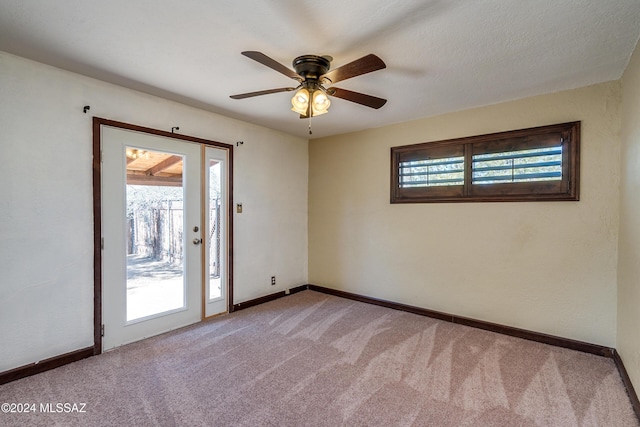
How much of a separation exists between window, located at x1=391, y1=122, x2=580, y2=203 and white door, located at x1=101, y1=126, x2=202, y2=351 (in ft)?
8.39

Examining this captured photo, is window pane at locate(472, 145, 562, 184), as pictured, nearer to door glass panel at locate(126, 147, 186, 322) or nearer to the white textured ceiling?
the white textured ceiling

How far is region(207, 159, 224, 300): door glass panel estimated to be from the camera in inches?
138

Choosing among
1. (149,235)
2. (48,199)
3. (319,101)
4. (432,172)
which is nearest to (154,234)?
(149,235)

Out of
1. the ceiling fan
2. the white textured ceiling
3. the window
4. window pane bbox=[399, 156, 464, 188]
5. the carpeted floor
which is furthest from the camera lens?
window pane bbox=[399, 156, 464, 188]

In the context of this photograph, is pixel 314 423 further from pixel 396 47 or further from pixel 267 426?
pixel 396 47

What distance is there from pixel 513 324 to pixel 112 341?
3.95 meters

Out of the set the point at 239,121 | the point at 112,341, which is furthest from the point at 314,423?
the point at 239,121

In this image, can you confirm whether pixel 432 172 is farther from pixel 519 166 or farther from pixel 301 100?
pixel 301 100

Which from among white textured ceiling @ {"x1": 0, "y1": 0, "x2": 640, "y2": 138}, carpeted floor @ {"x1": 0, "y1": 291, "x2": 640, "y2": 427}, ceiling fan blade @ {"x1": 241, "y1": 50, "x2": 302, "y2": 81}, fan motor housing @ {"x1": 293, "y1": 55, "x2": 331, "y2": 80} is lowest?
carpeted floor @ {"x1": 0, "y1": 291, "x2": 640, "y2": 427}

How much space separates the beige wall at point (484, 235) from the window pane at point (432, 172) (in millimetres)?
260

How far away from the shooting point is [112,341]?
2723 millimetres

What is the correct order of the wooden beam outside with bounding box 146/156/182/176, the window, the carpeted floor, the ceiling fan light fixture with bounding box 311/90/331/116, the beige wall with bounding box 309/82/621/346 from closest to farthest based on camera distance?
the carpeted floor, the ceiling fan light fixture with bounding box 311/90/331/116, the beige wall with bounding box 309/82/621/346, the window, the wooden beam outside with bounding box 146/156/182/176

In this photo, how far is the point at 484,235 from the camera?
3232 mm

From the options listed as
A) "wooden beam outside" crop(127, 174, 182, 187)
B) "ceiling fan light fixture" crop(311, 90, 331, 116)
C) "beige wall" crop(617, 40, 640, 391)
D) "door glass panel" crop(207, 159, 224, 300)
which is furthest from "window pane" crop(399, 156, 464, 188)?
"wooden beam outside" crop(127, 174, 182, 187)
